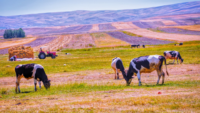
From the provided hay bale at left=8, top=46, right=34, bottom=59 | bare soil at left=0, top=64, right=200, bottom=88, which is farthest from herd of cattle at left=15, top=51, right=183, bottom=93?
hay bale at left=8, top=46, right=34, bottom=59

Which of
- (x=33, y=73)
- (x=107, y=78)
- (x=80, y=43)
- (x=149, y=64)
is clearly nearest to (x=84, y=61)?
(x=107, y=78)

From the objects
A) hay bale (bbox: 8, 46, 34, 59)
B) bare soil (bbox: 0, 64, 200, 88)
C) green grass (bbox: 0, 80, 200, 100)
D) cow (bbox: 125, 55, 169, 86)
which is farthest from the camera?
hay bale (bbox: 8, 46, 34, 59)

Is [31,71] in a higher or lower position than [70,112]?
higher

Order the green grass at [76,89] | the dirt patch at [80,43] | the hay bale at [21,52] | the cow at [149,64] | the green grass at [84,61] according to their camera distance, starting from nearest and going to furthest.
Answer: the green grass at [76,89] → the cow at [149,64] → the green grass at [84,61] → the hay bale at [21,52] → the dirt patch at [80,43]

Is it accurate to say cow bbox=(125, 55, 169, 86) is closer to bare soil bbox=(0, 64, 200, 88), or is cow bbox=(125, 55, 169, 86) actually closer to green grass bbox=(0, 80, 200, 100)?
green grass bbox=(0, 80, 200, 100)

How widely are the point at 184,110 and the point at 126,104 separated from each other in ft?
7.93

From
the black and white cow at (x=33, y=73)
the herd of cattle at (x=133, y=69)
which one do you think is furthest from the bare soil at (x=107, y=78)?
the black and white cow at (x=33, y=73)

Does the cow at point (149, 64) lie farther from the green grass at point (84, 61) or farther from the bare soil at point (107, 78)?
the green grass at point (84, 61)

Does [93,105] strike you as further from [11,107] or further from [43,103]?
[11,107]

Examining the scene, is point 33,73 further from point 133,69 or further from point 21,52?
point 21,52

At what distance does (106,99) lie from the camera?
10.6 metres

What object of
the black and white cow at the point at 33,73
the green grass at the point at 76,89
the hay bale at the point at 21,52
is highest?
the hay bale at the point at 21,52

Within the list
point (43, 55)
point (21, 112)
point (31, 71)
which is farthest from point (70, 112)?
point (43, 55)

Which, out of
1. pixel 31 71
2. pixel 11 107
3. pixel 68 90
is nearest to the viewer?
pixel 11 107
